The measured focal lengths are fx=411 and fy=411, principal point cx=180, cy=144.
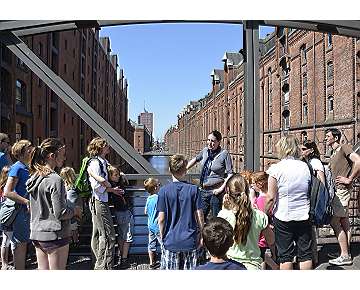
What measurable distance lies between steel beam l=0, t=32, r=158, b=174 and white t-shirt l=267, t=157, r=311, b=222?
127cm

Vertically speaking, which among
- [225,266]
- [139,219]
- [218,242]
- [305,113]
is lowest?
[139,219]

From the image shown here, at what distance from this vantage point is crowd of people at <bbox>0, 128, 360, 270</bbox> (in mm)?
3053

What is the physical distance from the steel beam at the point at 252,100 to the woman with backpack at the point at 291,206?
0.55m

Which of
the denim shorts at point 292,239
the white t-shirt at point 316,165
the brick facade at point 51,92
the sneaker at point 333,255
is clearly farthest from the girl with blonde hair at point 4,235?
the brick facade at point 51,92

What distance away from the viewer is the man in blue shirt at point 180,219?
329cm

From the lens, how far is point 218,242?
2578 millimetres

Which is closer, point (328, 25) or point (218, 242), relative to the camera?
point (218, 242)

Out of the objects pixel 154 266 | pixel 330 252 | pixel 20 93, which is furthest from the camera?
pixel 20 93

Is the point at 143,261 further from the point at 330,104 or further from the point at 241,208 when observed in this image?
the point at 330,104

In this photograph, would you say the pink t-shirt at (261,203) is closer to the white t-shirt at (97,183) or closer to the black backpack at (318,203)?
the black backpack at (318,203)

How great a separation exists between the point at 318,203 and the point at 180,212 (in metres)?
1.34

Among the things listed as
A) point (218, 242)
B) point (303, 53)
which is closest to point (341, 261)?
point (218, 242)
